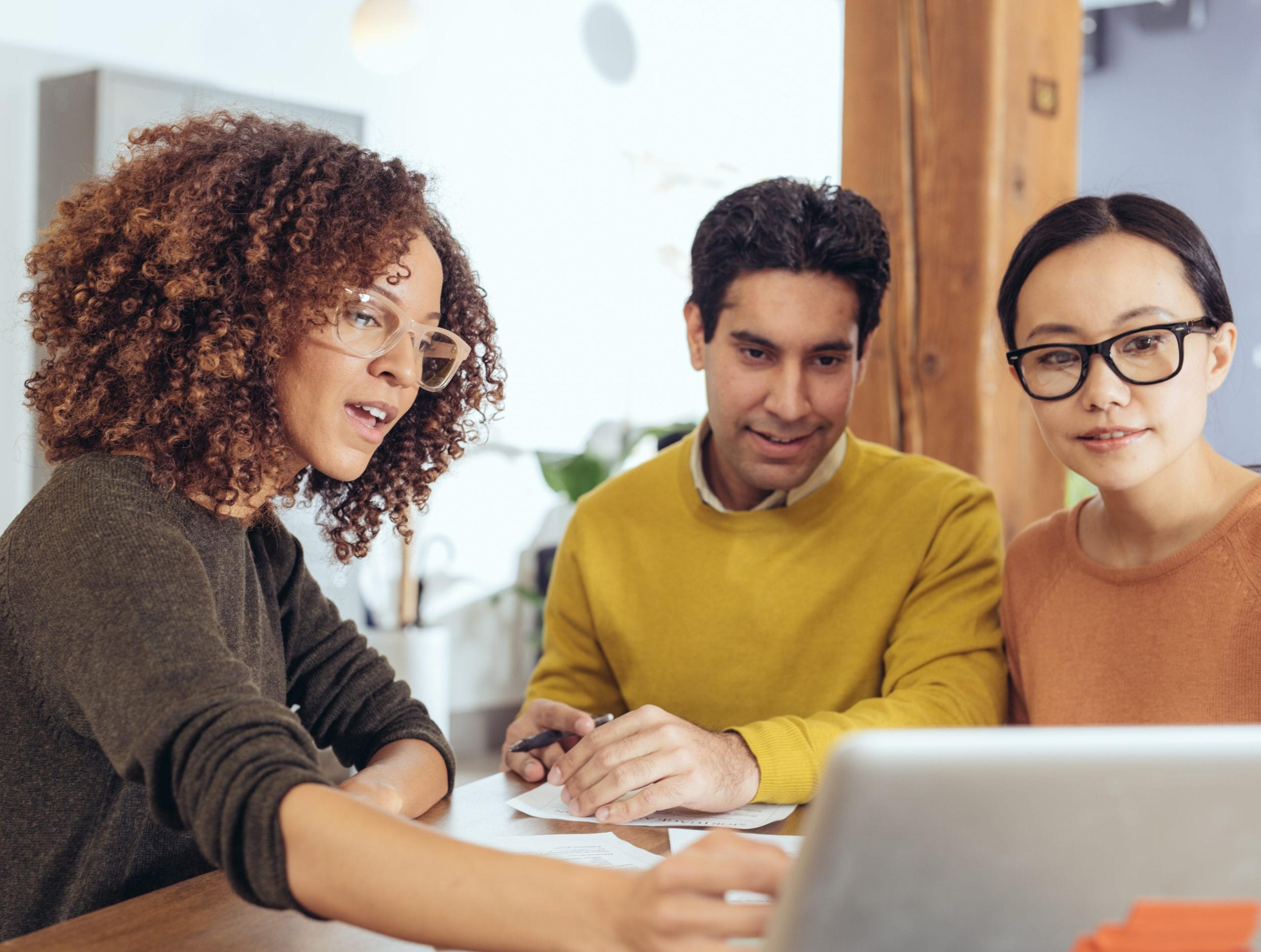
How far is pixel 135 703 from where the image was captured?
88 cm

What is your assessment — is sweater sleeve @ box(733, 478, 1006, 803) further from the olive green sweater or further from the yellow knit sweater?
the olive green sweater

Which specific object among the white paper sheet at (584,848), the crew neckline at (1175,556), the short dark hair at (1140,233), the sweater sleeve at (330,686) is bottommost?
the white paper sheet at (584,848)

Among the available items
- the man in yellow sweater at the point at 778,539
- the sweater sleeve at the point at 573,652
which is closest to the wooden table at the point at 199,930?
the man in yellow sweater at the point at 778,539

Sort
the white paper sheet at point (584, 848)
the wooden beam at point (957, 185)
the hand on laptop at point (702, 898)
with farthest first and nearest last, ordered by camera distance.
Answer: the wooden beam at point (957, 185)
the white paper sheet at point (584, 848)
the hand on laptop at point (702, 898)

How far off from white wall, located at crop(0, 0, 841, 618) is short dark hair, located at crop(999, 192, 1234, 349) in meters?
2.33

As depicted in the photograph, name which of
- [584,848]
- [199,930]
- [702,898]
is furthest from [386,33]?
[702,898]

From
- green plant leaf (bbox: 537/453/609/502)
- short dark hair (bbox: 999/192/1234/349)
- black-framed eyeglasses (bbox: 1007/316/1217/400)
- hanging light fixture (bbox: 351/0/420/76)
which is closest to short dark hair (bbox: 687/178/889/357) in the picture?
short dark hair (bbox: 999/192/1234/349)

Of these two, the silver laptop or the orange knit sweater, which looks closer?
the silver laptop

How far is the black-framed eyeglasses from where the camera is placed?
1386 mm

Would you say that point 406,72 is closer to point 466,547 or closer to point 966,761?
point 466,547

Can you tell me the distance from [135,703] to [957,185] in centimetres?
174

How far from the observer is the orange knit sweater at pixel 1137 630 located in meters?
1.39

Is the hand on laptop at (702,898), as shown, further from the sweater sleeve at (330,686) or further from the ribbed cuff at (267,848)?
the sweater sleeve at (330,686)

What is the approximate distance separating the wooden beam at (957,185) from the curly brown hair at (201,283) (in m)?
1.19
